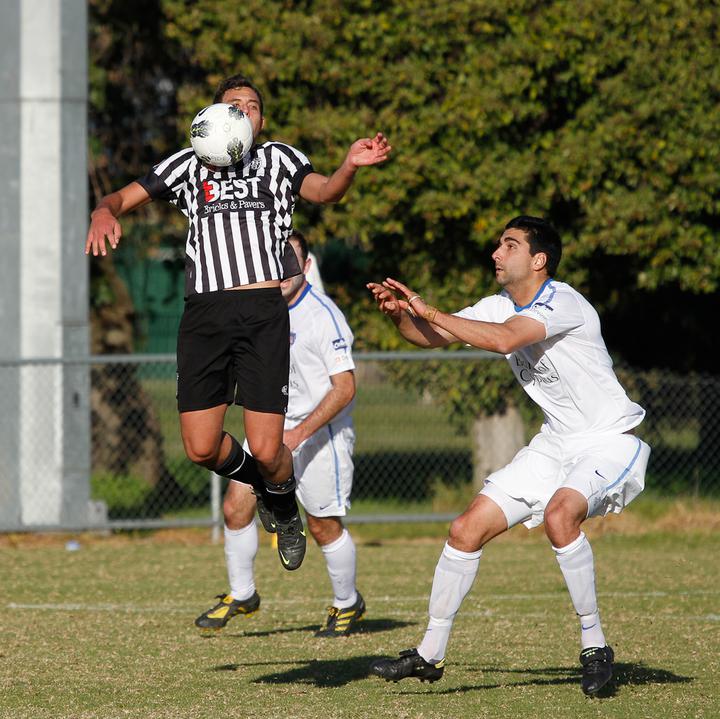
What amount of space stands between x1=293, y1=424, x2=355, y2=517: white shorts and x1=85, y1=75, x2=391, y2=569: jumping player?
1811 millimetres

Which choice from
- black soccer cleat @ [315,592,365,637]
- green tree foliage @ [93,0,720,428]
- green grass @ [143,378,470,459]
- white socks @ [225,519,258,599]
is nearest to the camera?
black soccer cleat @ [315,592,365,637]

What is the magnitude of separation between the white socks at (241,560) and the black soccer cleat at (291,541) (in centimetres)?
160

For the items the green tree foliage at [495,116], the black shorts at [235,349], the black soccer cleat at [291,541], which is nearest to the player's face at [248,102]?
the black shorts at [235,349]

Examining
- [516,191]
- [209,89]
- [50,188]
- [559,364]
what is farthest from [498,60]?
[559,364]

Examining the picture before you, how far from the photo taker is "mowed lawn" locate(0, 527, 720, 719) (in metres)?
6.36

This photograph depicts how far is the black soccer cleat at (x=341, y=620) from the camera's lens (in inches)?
332

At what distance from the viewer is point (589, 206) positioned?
1506 cm

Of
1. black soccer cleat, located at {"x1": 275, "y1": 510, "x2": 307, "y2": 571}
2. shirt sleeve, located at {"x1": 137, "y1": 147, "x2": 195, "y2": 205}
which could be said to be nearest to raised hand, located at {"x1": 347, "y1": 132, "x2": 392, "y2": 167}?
shirt sleeve, located at {"x1": 137, "y1": 147, "x2": 195, "y2": 205}

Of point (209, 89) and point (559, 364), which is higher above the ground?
point (209, 89)

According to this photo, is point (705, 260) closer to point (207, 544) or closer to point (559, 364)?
point (207, 544)

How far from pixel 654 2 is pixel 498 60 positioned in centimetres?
178

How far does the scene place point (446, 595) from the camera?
654 cm

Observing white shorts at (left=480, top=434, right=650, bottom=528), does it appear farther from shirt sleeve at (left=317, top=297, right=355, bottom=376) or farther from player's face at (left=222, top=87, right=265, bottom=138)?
player's face at (left=222, top=87, right=265, bottom=138)

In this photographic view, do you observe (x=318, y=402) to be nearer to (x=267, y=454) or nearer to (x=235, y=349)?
(x=267, y=454)
